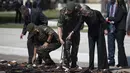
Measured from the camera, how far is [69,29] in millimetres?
10086

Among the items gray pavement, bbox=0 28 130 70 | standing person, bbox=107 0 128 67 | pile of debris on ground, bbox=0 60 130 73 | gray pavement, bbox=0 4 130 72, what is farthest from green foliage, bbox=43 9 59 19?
pile of debris on ground, bbox=0 60 130 73

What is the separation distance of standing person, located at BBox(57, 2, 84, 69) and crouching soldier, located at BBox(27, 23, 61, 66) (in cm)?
21

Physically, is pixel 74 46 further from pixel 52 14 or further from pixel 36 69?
pixel 52 14

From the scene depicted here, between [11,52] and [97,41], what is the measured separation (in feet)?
16.0

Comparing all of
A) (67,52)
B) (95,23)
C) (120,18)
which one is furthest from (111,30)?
(67,52)

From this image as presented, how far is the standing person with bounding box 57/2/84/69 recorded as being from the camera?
9.66m

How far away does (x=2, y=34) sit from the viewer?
18.9 m

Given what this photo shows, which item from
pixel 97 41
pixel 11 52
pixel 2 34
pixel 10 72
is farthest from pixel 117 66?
pixel 2 34

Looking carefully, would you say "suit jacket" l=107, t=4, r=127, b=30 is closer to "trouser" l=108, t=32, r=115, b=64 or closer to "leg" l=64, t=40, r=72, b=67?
"trouser" l=108, t=32, r=115, b=64

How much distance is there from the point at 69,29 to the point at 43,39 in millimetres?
668

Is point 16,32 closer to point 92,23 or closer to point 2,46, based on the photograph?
point 2,46

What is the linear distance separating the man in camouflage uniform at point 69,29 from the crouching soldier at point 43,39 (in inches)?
8.4

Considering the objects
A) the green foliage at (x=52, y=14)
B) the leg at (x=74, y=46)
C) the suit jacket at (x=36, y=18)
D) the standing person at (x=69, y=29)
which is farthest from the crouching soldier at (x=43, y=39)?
the green foliage at (x=52, y=14)

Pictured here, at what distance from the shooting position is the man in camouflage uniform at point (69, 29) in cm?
965
